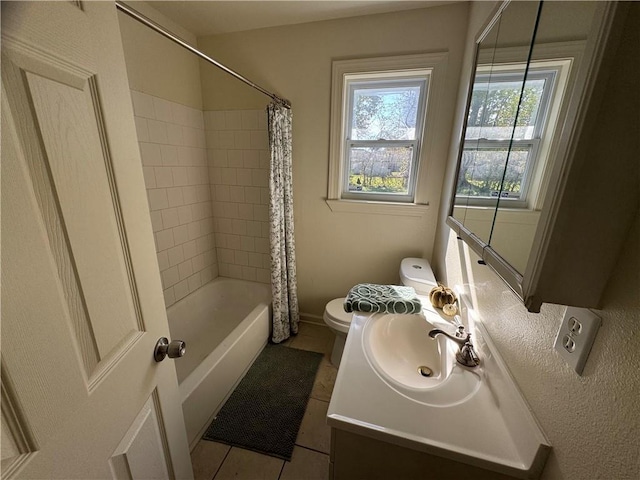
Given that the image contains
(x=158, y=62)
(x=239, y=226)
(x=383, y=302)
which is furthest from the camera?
(x=239, y=226)

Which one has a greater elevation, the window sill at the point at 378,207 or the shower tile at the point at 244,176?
the shower tile at the point at 244,176

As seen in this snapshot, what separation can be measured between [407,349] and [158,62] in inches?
94.7

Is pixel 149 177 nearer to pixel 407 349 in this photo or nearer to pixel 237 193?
pixel 237 193

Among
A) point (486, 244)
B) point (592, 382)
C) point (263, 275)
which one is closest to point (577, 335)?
point (592, 382)

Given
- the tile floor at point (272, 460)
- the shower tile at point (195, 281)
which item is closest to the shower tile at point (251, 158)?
the shower tile at point (195, 281)

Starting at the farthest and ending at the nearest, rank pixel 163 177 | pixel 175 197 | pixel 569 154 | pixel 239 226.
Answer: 1. pixel 239 226
2. pixel 175 197
3. pixel 163 177
4. pixel 569 154

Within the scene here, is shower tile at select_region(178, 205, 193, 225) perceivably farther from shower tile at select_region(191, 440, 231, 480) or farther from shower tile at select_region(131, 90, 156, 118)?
shower tile at select_region(191, 440, 231, 480)

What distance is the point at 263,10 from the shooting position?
1.62 m

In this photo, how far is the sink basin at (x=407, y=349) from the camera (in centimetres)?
97

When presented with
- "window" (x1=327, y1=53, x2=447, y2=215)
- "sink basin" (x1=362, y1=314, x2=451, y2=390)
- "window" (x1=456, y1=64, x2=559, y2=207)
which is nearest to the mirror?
"window" (x1=456, y1=64, x2=559, y2=207)

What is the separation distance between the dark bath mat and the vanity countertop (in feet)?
2.98

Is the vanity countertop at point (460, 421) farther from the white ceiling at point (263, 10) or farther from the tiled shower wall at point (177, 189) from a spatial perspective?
the white ceiling at point (263, 10)

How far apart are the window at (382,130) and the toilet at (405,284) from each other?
41 cm

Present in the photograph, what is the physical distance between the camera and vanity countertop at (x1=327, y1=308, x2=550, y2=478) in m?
0.58
